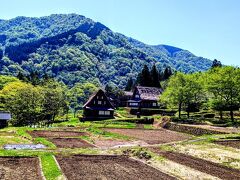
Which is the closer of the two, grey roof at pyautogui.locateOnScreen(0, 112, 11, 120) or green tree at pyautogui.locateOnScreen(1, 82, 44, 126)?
grey roof at pyautogui.locateOnScreen(0, 112, 11, 120)

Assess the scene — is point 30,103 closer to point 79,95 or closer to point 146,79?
point 146,79

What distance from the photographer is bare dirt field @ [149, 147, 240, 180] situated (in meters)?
25.0

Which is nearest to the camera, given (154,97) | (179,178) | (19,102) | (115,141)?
(179,178)

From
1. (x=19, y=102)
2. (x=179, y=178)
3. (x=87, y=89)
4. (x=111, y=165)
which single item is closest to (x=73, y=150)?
(x=111, y=165)

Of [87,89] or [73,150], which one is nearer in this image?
[73,150]

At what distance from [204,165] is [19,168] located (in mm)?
15639

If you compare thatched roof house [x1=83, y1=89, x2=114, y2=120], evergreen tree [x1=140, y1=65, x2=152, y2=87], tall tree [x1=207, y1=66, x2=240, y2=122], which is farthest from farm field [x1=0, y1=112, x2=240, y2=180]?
evergreen tree [x1=140, y1=65, x2=152, y2=87]

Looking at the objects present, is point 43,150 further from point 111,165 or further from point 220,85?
point 220,85

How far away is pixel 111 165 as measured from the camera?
1083 inches

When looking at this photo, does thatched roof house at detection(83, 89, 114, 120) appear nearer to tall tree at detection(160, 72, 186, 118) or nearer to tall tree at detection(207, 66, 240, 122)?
tall tree at detection(160, 72, 186, 118)

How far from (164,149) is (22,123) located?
4493cm

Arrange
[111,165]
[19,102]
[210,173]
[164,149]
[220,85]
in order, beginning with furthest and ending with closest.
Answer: [19,102], [220,85], [164,149], [111,165], [210,173]

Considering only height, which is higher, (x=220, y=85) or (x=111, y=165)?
(x=220, y=85)

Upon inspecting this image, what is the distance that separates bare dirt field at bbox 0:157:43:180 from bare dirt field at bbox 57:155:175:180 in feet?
6.97
